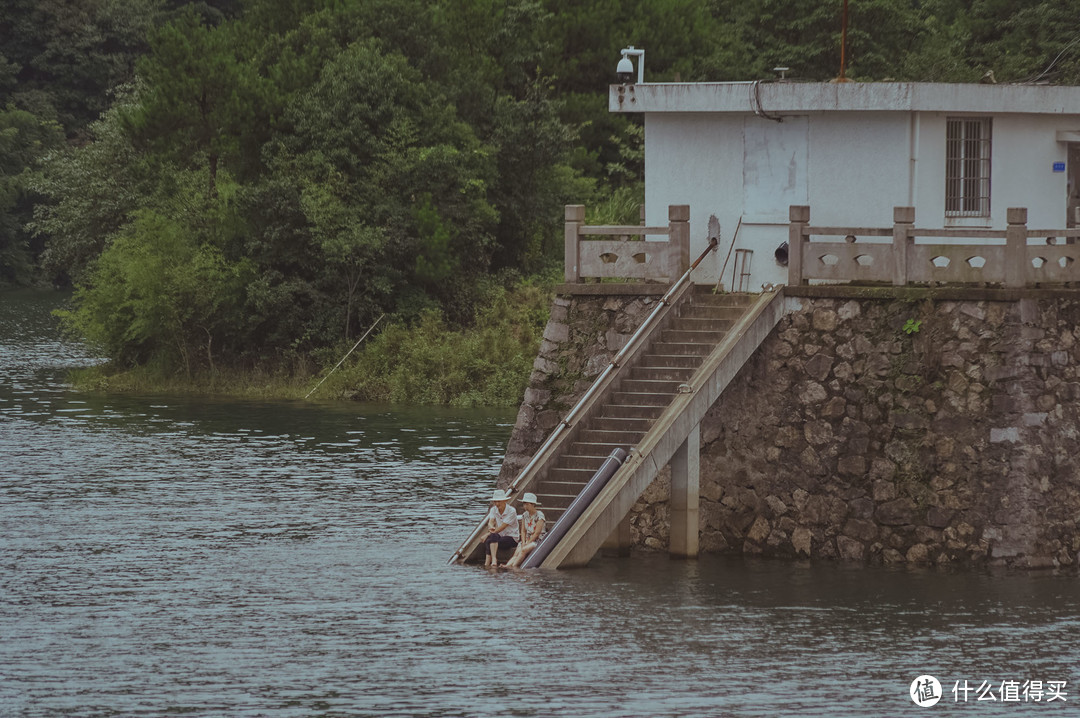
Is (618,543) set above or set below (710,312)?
below

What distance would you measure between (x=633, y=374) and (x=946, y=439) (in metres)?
5.05

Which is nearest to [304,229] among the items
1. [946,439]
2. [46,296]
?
[946,439]

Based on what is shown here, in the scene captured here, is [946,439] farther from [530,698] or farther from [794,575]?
[530,698]

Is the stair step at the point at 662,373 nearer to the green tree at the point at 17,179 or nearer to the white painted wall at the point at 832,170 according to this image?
the white painted wall at the point at 832,170

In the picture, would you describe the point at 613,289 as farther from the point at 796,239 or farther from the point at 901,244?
the point at 901,244

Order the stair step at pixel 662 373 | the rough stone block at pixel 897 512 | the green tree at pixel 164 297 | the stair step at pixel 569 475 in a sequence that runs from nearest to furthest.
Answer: the rough stone block at pixel 897 512 → the stair step at pixel 569 475 → the stair step at pixel 662 373 → the green tree at pixel 164 297

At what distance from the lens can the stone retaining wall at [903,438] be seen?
28.2 meters

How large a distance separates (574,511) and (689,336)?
13.6 ft

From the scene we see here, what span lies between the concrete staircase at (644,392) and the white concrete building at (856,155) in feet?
2.75

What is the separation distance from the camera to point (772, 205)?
31078 mm

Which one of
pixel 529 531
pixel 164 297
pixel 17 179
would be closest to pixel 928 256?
pixel 529 531

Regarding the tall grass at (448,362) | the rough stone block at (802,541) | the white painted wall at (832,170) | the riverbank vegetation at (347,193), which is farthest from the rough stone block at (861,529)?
the riverbank vegetation at (347,193)

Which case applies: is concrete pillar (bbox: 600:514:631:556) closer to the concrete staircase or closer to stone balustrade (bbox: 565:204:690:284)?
the concrete staircase

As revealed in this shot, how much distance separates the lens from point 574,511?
27953 mm
